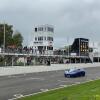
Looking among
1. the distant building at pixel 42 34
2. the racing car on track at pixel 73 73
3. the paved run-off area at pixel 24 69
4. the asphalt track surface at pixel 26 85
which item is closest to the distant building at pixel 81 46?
the distant building at pixel 42 34

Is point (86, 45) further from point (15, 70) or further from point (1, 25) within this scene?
point (15, 70)

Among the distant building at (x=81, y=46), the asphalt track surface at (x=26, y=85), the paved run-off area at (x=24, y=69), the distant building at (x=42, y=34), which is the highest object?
the distant building at (x=42, y=34)

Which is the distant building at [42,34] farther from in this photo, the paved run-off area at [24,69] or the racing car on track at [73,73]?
the racing car on track at [73,73]

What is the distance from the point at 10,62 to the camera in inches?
2344

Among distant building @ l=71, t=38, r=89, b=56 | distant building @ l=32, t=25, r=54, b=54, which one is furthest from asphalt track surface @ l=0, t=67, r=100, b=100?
distant building @ l=32, t=25, r=54, b=54

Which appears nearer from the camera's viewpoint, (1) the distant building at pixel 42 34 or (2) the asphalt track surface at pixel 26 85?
(2) the asphalt track surface at pixel 26 85

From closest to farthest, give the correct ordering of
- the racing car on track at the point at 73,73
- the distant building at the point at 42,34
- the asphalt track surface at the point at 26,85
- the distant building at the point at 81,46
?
the asphalt track surface at the point at 26,85
the racing car on track at the point at 73,73
the distant building at the point at 81,46
the distant building at the point at 42,34

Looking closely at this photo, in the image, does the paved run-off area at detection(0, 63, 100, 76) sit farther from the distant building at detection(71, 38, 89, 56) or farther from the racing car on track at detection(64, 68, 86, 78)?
the distant building at detection(71, 38, 89, 56)

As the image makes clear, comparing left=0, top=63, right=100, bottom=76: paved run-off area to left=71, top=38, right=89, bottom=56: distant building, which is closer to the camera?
left=0, top=63, right=100, bottom=76: paved run-off area

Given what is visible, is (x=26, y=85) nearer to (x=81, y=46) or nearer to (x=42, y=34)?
(x=81, y=46)

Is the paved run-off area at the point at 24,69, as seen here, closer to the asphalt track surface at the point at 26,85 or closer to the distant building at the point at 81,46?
the asphalt track surface at the point at 26,85

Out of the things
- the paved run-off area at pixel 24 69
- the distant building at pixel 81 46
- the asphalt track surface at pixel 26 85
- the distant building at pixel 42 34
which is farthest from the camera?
the distant building at pixel 42 34

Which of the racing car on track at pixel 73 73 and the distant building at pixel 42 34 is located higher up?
the distant building at pixel 42 34

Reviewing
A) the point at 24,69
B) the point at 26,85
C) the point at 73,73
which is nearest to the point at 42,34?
the point at 24,69
